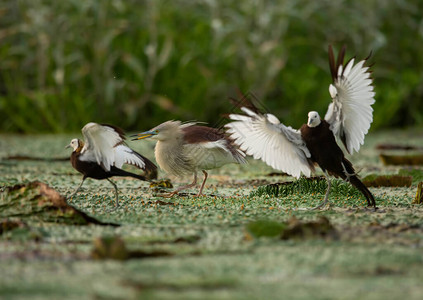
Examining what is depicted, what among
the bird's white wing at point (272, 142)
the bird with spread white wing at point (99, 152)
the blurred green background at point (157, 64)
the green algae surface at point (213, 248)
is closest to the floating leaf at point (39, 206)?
the green algae surface at point (213, 248)

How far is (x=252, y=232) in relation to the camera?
2.71m

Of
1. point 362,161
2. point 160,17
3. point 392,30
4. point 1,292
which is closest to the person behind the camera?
point 1,292

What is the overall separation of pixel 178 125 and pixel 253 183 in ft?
2.29

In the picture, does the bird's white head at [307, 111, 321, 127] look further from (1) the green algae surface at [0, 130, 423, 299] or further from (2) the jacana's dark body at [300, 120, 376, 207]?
(1) the green algae surface at [0, 130, 423, 299]

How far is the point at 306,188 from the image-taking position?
410 cm

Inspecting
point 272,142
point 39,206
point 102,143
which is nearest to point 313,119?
point 272,142

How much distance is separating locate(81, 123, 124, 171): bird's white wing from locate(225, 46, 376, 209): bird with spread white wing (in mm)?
582

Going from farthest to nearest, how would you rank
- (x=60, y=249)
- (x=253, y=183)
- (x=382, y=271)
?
(x=253, y=183) → (x=60, y=249) → (x=382, y=271)

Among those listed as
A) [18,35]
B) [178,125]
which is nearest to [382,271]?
[178,125]

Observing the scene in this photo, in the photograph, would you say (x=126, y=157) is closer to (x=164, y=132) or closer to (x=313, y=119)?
(x=164, y=132)

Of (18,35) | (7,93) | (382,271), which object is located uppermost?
(18,35)

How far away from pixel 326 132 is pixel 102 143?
1.05 metres

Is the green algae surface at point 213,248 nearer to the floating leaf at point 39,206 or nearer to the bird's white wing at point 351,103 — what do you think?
the floating leaf at point 39,206

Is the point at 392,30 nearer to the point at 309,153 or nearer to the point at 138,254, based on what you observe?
the point at 309,153
